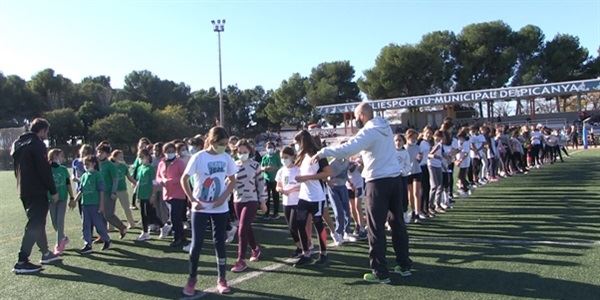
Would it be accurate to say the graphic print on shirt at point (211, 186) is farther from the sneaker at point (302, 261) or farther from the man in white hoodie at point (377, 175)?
the sneaker at point (302, 261)

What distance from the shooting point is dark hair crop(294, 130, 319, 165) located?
22.2 feet

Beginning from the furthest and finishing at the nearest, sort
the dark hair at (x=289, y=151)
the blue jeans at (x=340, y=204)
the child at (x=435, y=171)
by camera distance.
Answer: the child at (x=435, y=171) → the blue jeans at (x=340, y=204) → the dark hair at (x=289, y=151)

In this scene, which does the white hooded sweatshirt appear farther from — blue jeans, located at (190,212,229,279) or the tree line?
the tree line

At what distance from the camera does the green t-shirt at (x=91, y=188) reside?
8523mm

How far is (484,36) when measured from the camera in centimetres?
5834

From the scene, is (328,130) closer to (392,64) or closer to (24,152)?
(392,64)

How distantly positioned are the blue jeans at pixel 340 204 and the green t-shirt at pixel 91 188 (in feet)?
12.4

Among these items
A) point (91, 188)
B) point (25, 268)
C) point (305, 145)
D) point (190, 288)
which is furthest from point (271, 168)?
point (190, 288)

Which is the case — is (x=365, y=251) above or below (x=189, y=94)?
below

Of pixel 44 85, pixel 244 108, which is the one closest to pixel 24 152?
pixel 44 85

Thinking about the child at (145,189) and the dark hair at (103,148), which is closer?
the dark hair at (103,148)

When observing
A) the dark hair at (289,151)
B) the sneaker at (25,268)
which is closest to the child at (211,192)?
the dark hair at (289,151)

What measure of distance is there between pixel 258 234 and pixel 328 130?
4012 centimetres

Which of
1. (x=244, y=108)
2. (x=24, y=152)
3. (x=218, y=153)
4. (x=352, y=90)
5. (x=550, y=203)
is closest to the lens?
(x=218, y=153)
